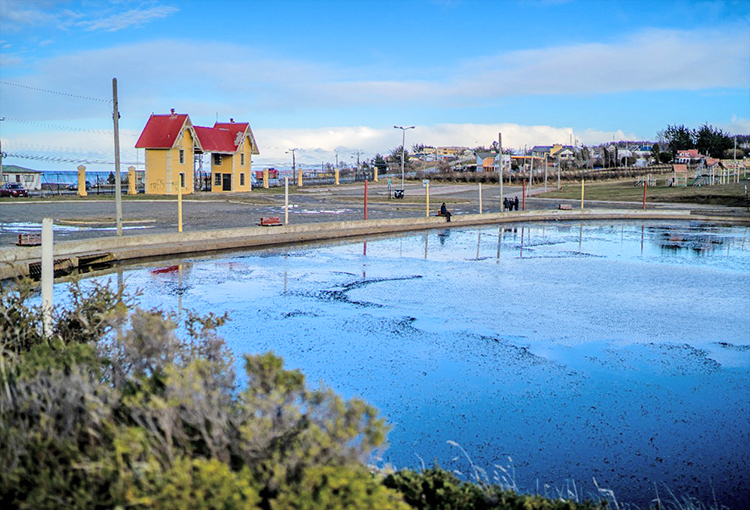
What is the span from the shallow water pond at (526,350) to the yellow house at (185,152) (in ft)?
156

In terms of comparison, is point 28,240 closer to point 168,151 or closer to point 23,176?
point 168,151

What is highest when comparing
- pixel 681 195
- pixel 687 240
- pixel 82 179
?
pixel 82 179

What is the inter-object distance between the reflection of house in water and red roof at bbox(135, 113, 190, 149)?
44.2 m

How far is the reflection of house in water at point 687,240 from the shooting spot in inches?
926

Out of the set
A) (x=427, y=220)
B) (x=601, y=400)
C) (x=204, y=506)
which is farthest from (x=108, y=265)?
(x=427, y=220)

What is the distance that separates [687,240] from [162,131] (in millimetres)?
50147

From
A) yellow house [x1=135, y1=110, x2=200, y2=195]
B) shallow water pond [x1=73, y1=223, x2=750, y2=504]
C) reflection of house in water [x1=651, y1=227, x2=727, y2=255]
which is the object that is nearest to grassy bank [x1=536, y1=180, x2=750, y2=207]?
reflection of house in water [x1=651, y1=227, x2=727, y2=255]

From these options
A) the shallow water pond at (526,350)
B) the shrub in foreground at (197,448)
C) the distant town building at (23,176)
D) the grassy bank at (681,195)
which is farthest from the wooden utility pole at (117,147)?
the distant town building at (23,176)

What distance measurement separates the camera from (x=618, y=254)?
70.7 ft

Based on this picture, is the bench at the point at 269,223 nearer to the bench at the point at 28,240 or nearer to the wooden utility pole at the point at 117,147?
the wooden utility pole at the point at 117,147

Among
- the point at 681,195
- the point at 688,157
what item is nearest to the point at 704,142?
the point at 688,157

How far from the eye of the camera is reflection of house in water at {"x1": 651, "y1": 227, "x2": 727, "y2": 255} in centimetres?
2352

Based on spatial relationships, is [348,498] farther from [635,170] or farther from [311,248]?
[635,170]

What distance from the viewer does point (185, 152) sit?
65.7 meters
